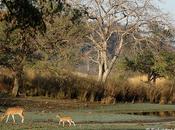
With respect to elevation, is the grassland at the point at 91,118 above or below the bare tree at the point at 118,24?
below

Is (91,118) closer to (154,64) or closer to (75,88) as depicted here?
(75,88)

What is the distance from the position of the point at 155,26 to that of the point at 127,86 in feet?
29.5

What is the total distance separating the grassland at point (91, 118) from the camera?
69.7 feet

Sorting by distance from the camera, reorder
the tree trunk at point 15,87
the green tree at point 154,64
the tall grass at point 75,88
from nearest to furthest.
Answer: the tree trunk at point 15,87 < the tall grass at point 75,88 < the green tree at point 154,64

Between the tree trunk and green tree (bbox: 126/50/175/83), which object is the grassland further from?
green tree (bbox: 126/50/175/83)

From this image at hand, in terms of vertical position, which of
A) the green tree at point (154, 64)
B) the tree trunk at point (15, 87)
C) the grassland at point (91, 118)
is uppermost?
the green tree at point (154, 64)

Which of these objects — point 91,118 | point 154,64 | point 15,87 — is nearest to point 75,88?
point 15,87

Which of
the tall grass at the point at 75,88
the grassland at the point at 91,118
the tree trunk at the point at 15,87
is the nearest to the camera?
the grassland at the point at 91,118

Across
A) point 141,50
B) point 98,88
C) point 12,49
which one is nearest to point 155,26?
point 141,50

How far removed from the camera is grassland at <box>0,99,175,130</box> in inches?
837

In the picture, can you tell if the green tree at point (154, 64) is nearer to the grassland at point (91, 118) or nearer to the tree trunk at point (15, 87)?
the grassland at point (91, 118)

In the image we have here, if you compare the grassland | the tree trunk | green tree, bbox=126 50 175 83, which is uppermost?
green tree, bbox=126 50 175 83

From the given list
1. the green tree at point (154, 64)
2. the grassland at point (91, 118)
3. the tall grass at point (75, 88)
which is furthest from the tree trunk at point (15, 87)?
the green tree at point (154, 64)

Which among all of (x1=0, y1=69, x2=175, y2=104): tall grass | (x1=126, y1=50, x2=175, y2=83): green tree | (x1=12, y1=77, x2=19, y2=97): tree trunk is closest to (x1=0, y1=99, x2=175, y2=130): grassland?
(x1=12, y1=77, x2=19, y2=97): tree trunk
